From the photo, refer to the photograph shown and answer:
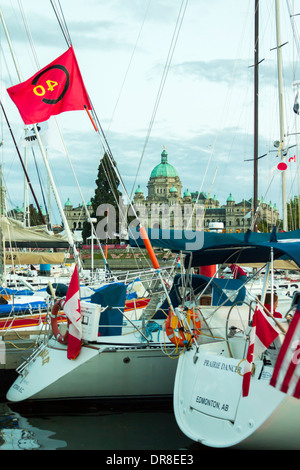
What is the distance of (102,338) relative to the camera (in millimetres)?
10734

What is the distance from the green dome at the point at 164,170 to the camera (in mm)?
A: 189625

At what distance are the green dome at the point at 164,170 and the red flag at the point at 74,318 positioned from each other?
180238 mm

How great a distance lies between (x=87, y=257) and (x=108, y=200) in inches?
346

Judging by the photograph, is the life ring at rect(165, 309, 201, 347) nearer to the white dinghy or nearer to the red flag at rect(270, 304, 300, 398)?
the white dinghy

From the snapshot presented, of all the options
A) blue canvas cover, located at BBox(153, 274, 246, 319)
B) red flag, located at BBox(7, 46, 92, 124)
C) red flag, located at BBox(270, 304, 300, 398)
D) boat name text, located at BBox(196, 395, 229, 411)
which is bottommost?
boat name text, located at BBox(196, 395, 229, 411)

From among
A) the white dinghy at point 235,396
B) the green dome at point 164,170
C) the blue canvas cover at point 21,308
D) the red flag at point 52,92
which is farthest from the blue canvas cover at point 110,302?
the green dome at point 164,170

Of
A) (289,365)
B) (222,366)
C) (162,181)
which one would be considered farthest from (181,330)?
(162,181)

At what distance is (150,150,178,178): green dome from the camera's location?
190 meters

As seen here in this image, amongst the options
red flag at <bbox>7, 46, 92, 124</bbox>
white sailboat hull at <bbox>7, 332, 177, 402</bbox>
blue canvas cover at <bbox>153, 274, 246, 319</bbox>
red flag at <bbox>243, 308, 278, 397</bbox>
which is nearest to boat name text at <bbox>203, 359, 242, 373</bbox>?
red flag at <bbox>243, 308, 278, 397</bbox>

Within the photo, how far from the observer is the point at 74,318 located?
10.2 metres

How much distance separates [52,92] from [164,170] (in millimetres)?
179366

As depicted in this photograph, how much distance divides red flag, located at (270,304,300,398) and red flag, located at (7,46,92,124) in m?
6.92

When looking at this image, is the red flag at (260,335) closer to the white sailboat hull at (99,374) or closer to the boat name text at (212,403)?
the boat name text at (212,403)
